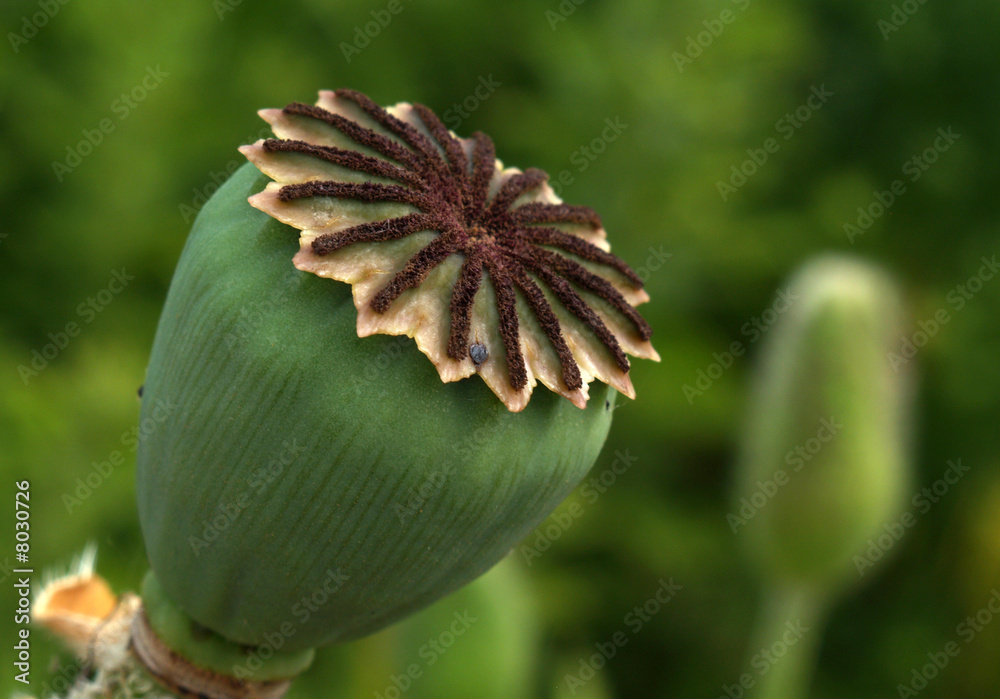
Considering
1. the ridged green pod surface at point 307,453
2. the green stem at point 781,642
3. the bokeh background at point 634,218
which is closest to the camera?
the ridged green pod surface at point 307,453

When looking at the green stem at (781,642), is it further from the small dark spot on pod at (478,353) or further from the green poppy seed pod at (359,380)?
the small dark spot on pod at (478,353)

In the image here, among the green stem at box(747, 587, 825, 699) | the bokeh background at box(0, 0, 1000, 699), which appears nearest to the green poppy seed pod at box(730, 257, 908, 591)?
the green stem at box(747, 587, 825, 699)

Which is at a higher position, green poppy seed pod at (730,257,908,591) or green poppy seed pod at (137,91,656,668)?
green poppy seed pod at (730,257,908,591)

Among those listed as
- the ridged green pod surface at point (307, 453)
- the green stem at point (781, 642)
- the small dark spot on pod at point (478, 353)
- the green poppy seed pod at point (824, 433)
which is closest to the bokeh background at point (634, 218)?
the green stem at point (781, 642)

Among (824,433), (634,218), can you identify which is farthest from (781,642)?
(634,218)

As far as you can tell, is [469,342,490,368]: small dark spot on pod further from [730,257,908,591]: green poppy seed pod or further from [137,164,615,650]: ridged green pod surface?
[730,257,908,591]: green poppy seed pod

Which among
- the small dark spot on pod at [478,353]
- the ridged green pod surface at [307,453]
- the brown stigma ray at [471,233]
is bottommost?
the ridged green pod surface at [307,453]
